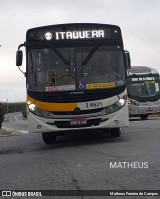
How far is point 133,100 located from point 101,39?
14.4 meters

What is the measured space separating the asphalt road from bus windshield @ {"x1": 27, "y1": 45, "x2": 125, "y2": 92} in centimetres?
171

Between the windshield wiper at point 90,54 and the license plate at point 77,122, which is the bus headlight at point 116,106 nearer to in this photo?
the license plate at point 77,122

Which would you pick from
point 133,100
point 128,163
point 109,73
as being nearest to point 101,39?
point 109,73

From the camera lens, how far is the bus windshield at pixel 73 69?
41.1 feet

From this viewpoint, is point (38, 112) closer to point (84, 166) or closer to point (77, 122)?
point (77, 122)

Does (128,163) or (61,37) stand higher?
(61,37)

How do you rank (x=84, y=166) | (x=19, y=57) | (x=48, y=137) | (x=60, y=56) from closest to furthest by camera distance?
(x=84, y=166) < (x=60, y=56) < (x=19, y=57) < (x=48, y=137)

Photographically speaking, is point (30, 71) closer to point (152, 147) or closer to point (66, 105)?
point (66, 105)

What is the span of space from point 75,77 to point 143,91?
15.2 metres

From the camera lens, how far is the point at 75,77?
1258cm

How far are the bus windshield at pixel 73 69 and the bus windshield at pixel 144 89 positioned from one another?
47.5 feet

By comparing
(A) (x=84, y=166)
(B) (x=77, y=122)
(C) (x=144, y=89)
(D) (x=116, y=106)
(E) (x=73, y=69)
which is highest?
(E) (x=73, y=69)

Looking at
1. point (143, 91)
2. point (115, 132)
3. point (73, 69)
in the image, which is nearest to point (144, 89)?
point (143, 91)

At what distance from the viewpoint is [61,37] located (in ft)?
42.3
